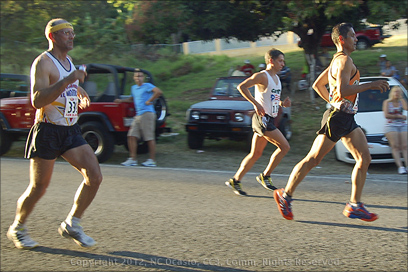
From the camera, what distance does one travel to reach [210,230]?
197 inches

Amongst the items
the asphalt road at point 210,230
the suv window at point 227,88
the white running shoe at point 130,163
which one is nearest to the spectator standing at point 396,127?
the asphalt road at point 210,230

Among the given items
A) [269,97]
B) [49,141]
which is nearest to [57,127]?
[49,141]

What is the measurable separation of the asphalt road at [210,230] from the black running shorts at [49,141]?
3.21 ft

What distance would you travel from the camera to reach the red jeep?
9.88 metres

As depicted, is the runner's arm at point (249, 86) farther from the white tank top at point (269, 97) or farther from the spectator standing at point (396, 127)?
the spectator standing at point (396, 127)

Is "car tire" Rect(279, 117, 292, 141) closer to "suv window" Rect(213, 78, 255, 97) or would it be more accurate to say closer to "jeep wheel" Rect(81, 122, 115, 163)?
"suv window" Rect(213, 78, 255, 97)

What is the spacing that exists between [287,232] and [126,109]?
5787 millimetres

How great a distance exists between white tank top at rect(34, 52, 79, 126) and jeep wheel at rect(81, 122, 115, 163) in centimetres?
569

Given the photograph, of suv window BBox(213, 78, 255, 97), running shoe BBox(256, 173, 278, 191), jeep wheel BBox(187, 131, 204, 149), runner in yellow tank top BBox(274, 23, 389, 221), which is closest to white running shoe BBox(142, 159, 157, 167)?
jeep wheel BBox(187, 131, 204, 149)

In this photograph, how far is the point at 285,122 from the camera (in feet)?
38.5

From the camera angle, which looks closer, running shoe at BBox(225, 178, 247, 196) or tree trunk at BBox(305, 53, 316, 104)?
running shoe at BBox(225, 178, 247, 196)

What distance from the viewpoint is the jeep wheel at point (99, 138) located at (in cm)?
983

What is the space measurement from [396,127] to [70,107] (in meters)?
6.78

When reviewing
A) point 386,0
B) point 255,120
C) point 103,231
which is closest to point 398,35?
point 386,0
